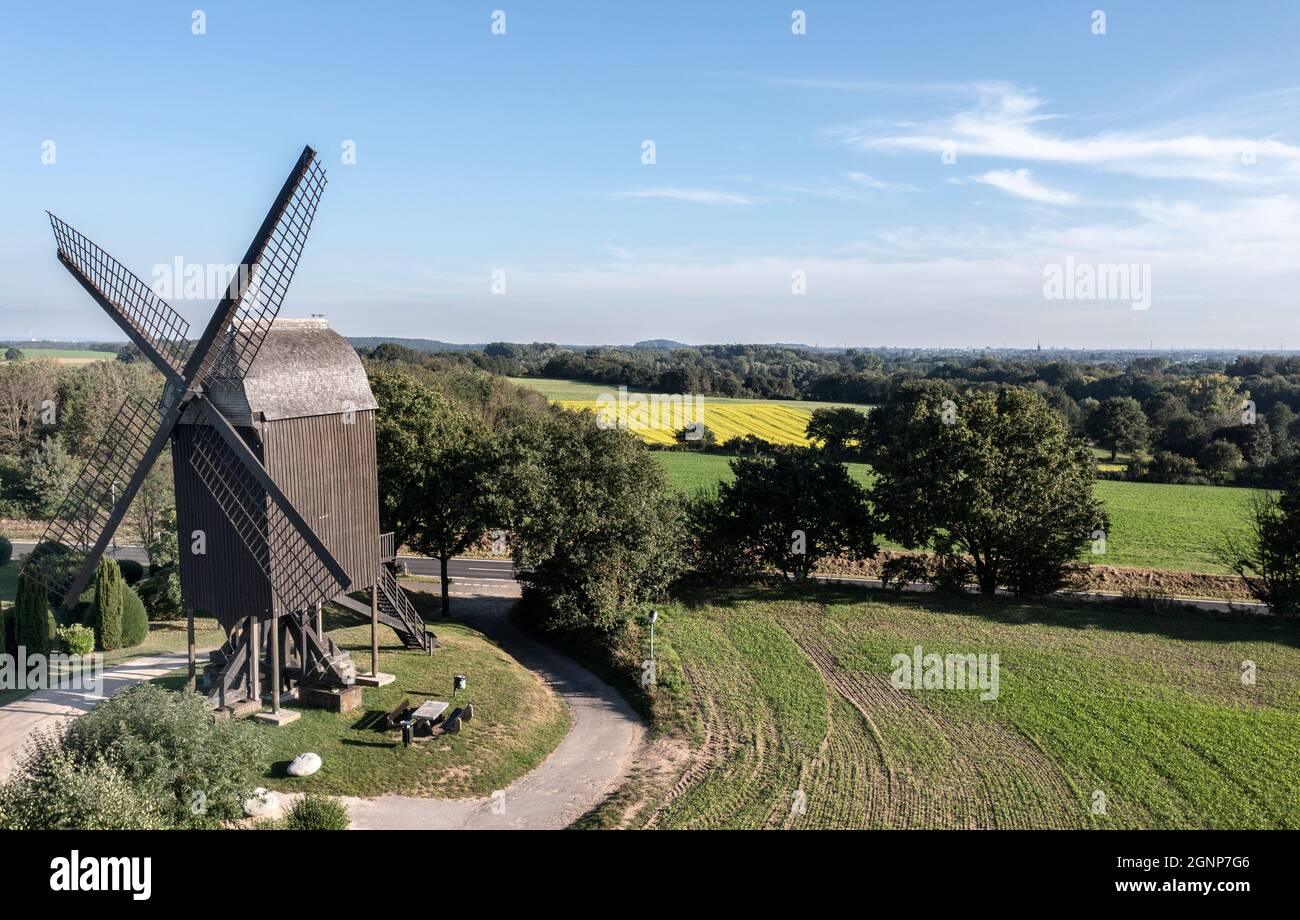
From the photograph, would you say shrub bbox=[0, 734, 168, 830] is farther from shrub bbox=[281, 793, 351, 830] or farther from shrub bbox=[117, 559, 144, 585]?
shrub bbox=[117, 559, 144, 585]

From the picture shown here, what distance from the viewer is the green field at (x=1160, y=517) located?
45.0 metres

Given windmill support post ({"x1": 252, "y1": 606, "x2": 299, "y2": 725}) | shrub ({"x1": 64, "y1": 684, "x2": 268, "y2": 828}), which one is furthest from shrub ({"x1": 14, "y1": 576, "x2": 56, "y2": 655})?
shrub ({"x1": 64, "y1": 684, "x2": 268, "y2": 828})

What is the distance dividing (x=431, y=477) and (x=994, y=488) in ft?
80.8

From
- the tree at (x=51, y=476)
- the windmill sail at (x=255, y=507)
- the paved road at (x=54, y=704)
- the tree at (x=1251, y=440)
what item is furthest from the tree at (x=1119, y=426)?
the tree at (x=51, y=476)

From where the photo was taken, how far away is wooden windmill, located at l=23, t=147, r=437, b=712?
64.1 ft

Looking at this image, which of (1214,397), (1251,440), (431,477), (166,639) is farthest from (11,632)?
(1214,397)

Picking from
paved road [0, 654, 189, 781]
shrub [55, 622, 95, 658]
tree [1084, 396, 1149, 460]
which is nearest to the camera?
paved road [0, 654, 189, 781]

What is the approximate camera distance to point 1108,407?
8481 centimetres

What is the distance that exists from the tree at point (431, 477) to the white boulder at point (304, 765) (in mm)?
12928

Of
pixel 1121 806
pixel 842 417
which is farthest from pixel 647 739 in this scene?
pixel 842 417

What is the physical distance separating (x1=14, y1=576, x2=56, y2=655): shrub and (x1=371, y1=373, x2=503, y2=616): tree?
457 inches

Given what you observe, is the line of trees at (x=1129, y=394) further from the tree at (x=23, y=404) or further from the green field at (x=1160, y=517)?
the tree at (x=23, y=404)

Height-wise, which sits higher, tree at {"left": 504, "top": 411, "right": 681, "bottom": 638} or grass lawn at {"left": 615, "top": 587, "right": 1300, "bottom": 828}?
tree at {"left": 504, "top": 411, "right": 681, "bottom": 638}

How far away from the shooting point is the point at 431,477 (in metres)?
32.9
